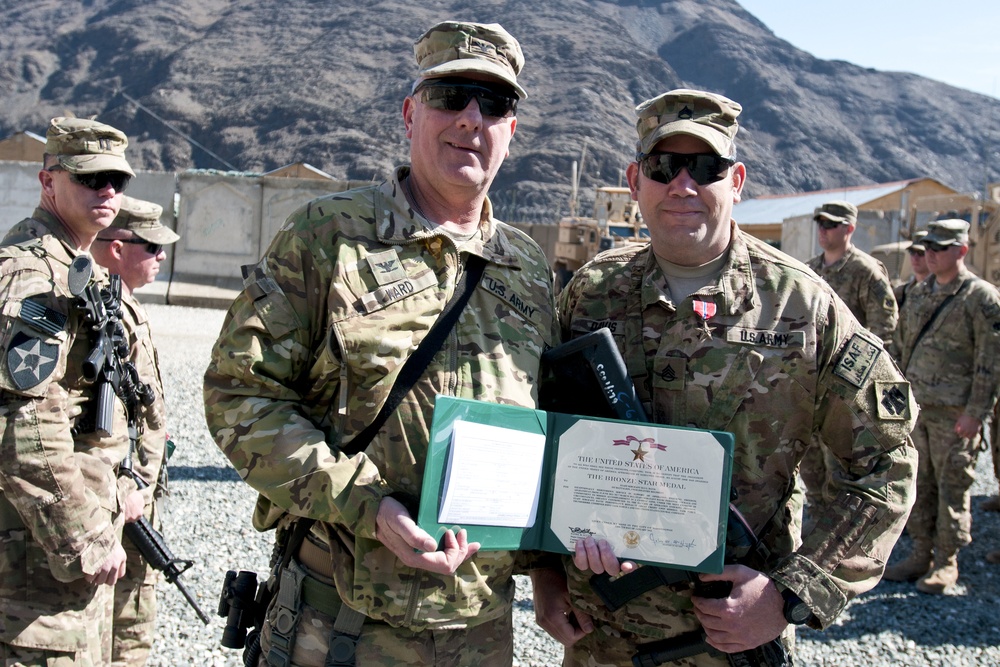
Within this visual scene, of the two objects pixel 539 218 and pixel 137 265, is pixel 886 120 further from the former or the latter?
pixel 137 265

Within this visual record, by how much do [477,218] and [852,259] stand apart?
5.83m

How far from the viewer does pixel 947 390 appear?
6.43m

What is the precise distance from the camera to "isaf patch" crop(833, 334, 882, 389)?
2.44 metres

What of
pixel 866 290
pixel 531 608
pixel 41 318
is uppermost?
pixel 866 290

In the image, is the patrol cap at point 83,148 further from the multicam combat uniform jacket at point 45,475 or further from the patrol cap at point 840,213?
the patrol cap at point 840,213

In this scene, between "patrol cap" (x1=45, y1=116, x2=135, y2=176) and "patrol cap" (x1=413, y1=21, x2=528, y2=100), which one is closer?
"patrol cap" (x1=413, y1=21, x2=528, y2=100)

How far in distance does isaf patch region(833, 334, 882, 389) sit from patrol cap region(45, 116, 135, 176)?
287 centimetres

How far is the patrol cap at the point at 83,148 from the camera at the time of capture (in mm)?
3391

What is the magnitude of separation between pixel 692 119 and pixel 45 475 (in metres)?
2.41

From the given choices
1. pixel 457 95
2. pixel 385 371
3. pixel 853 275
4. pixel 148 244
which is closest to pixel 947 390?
pixel 853 275

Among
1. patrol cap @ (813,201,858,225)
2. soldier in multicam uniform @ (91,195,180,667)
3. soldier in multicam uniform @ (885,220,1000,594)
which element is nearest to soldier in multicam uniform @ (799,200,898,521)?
patrol cap @ (813,201,858,225)

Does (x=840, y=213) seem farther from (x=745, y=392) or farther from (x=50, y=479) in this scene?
(x=50, y=479)

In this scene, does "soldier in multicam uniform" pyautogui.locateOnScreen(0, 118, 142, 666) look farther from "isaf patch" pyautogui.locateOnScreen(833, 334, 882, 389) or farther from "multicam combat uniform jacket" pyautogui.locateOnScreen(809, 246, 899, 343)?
"multicam combat uniform jacket" pyautogui.locateOnScreen(809, 246, 899, 343)

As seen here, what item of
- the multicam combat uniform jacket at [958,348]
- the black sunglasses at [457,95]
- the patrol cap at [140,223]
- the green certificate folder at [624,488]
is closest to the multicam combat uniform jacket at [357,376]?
the green certificate folder at [624,488]
